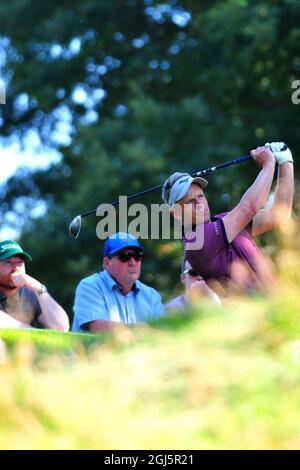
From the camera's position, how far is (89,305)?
7551mm

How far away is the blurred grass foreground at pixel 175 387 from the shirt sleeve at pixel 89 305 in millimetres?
3003

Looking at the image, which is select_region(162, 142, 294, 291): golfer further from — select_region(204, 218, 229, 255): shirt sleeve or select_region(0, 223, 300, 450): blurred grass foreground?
select_region(0, 223, 300, 450): blurred grass foreground

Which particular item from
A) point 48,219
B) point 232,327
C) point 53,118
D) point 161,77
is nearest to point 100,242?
point 48,219

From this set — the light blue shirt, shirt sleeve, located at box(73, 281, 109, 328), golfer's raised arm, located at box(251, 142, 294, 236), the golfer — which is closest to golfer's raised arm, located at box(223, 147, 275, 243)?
the golfer

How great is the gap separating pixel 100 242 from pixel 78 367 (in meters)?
17.1

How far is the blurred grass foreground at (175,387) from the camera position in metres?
3.69

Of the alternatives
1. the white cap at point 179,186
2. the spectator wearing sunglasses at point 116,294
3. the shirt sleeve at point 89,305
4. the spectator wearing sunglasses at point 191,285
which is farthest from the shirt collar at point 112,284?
the white cap at point 179,186

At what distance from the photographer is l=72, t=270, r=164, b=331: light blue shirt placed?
7508mm

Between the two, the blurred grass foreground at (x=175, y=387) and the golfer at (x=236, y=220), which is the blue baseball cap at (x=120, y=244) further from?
the blurred grass foreground at (x=175, y=387)

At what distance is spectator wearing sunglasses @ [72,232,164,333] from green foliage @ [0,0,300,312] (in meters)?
11.9

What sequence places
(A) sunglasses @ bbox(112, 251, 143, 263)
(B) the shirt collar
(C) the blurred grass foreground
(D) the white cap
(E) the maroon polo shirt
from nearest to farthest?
(C) the blurred grass foreground → (E) the maroon polo shirt → (D) the white cap → (B) the shirt collar → (A) sunglasses @ bbox(112, 251, 143, 263)

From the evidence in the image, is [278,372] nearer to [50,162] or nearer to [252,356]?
[252,356]

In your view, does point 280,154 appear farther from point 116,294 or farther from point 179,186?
point 116,294

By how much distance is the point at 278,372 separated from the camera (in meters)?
3.96
